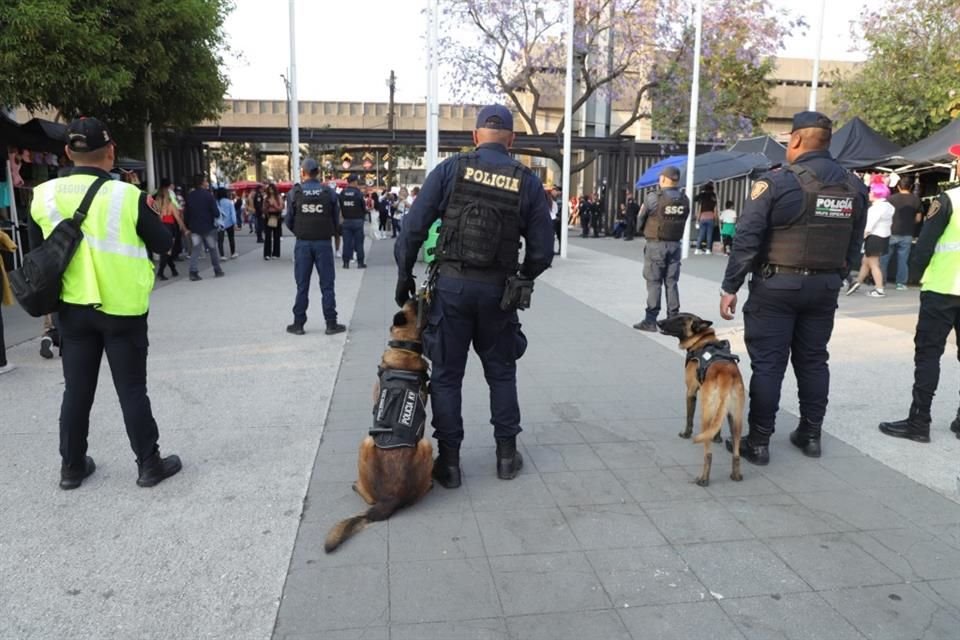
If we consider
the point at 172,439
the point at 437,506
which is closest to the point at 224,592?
the point at 437,506

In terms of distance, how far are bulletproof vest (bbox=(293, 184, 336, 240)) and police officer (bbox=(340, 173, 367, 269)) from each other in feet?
20.4

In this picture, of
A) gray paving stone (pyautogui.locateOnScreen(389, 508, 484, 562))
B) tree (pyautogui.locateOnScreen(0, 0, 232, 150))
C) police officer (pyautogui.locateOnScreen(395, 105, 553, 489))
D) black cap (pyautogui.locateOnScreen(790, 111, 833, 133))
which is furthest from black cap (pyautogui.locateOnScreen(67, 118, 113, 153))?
tree (pyautogui.locateOnScreen(0, 0, 232, 150))

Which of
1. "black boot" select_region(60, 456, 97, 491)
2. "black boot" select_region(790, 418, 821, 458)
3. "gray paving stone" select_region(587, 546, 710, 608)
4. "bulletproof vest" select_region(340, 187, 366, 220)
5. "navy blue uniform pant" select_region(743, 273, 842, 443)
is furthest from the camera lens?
"bulletproof vest" select_region(340, 187, 366, 220)

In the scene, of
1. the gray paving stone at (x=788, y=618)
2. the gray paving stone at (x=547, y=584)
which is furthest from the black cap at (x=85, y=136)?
the gray paving stone at (x=788, y=618)

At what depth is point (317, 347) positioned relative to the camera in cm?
738

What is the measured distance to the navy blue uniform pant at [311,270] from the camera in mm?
7906

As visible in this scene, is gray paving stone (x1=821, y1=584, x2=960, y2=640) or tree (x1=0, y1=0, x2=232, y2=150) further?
tree (x1=0, y1=0, x2=232, y2=150)

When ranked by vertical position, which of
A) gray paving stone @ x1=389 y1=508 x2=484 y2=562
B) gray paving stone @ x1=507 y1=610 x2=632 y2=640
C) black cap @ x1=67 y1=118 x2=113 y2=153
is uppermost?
black cap @ x1=67 y1=118 x2=113 y2=153

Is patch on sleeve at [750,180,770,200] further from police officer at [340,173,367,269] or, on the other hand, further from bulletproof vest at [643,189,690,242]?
police officer at [340,173,367,269]

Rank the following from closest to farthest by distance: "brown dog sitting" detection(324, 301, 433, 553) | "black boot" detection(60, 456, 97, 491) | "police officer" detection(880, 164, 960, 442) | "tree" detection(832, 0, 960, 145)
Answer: "brown dog sitting" detection(324, 301, 433, 553) → "black boot" detection(60, 456, 97, 491) → "police officer" detection(880, 164, 960, 442) → "tree" detection(832, 0, 960, 145)

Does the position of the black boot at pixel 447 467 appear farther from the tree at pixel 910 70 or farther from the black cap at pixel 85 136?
the tree at pixel 910 70

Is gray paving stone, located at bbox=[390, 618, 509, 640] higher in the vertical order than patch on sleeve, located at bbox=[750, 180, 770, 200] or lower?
lower

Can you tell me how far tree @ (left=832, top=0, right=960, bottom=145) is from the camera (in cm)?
1703

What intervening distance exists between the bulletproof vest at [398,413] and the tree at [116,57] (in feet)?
26.8
